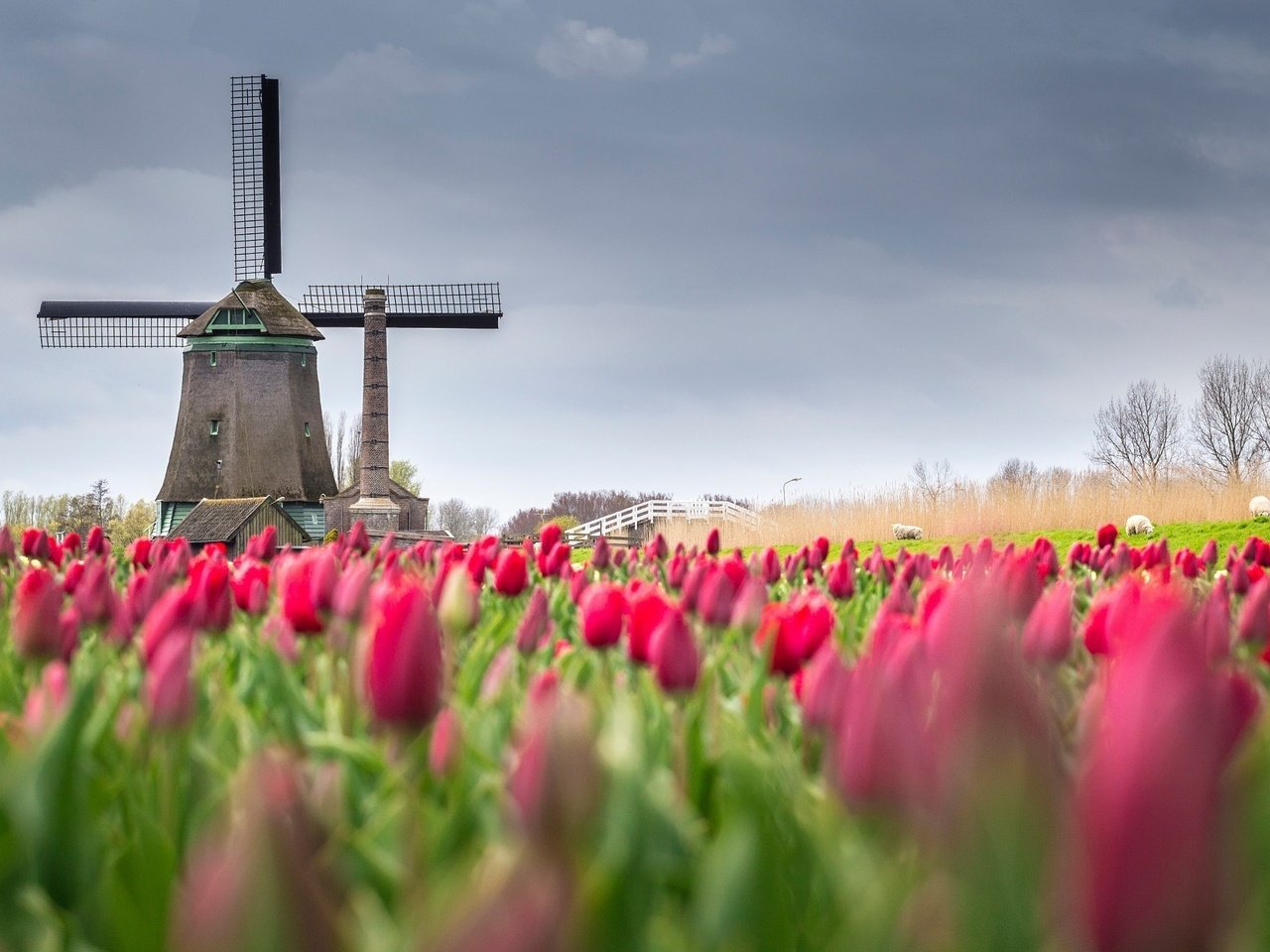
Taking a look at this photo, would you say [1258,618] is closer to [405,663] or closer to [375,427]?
[405,663]

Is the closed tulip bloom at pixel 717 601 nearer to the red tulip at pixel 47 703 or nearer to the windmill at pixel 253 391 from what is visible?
the red tulip at pixel 47 703

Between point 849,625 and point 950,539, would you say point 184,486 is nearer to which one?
point 950,539

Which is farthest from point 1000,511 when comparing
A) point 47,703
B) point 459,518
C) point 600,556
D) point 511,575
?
point 459,518

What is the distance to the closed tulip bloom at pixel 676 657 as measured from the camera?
174cm

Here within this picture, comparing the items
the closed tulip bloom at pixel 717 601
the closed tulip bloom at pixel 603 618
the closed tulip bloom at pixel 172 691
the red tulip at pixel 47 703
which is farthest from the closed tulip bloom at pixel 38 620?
the closed tulip bloom at pixel 717 601

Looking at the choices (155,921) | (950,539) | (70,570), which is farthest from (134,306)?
(155,921)

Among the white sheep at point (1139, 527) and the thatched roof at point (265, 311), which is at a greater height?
the thatched roof at point (265, 311)

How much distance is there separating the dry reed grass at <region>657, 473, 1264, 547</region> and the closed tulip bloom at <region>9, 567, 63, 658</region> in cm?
2029

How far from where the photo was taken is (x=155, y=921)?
1079mm

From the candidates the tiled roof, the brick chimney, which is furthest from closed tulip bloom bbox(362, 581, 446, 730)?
the brick chimney

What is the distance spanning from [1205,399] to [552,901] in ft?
196

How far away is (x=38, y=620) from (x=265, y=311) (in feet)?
116

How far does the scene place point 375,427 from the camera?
33781 mm

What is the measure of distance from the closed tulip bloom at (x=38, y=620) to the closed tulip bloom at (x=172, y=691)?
61 cm
